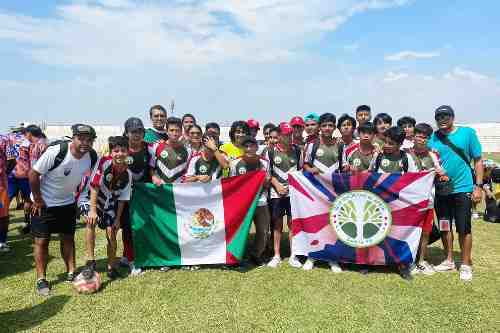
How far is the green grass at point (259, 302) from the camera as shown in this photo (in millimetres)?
3834

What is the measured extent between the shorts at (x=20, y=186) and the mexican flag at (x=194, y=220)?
4.22m

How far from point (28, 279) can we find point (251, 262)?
11.0 feet

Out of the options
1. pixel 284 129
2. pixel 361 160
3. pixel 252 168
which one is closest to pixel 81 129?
pixel 252 168

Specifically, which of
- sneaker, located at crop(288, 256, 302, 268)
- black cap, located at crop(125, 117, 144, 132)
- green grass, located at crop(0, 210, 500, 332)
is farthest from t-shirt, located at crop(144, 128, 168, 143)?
sneaker, located at crop(288, 256, 302, 268)

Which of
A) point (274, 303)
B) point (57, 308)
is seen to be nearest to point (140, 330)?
point (57, 308)

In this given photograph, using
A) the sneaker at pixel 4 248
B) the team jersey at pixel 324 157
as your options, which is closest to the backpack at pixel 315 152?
the team jersey at pixel 324 157

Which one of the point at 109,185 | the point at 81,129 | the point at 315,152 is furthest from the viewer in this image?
the point at 315,152

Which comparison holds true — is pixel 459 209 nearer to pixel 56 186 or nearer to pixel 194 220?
pixel 194 220

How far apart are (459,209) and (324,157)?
2.13 metres

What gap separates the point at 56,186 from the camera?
4762 mm

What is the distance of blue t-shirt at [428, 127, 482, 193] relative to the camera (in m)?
5.25

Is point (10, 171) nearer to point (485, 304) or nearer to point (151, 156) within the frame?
point (151, 156)

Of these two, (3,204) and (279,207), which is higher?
(3,204)

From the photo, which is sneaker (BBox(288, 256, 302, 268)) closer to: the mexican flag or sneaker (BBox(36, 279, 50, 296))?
the mexican flag
